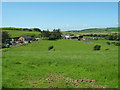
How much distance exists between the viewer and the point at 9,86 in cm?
884

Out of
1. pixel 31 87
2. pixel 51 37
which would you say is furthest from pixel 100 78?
pixel 51 37

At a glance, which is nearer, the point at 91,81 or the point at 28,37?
the point at 91,81

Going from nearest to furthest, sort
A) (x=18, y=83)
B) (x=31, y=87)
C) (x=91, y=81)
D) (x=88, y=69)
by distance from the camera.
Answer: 1. (x=31, y=87)
2. (x=18, y=83)
3. (x=91, y=81)
4. (x=88, y=69)

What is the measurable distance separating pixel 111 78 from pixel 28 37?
10062 cm

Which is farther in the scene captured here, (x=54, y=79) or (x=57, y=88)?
(x=54, y=79)

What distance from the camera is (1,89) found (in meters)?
8.29

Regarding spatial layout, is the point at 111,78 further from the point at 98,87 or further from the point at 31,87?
the point at 31,87

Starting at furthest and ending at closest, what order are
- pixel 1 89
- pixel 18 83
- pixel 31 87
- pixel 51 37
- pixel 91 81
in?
1. pixel 51 37
2. pixel 91 81
3. pixel 18 83
4. pixel 31 87
5. pixel 1 89

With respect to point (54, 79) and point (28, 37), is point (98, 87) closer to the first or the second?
point (54, 79)

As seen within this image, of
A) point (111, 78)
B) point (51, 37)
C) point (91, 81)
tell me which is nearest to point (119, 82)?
point (111, 78)

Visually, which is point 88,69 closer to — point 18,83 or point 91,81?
point 91,81

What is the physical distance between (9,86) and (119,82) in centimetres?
669

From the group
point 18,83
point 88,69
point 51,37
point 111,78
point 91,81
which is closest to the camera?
point 18,83

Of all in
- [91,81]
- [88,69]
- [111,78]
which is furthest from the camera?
[88,69]
